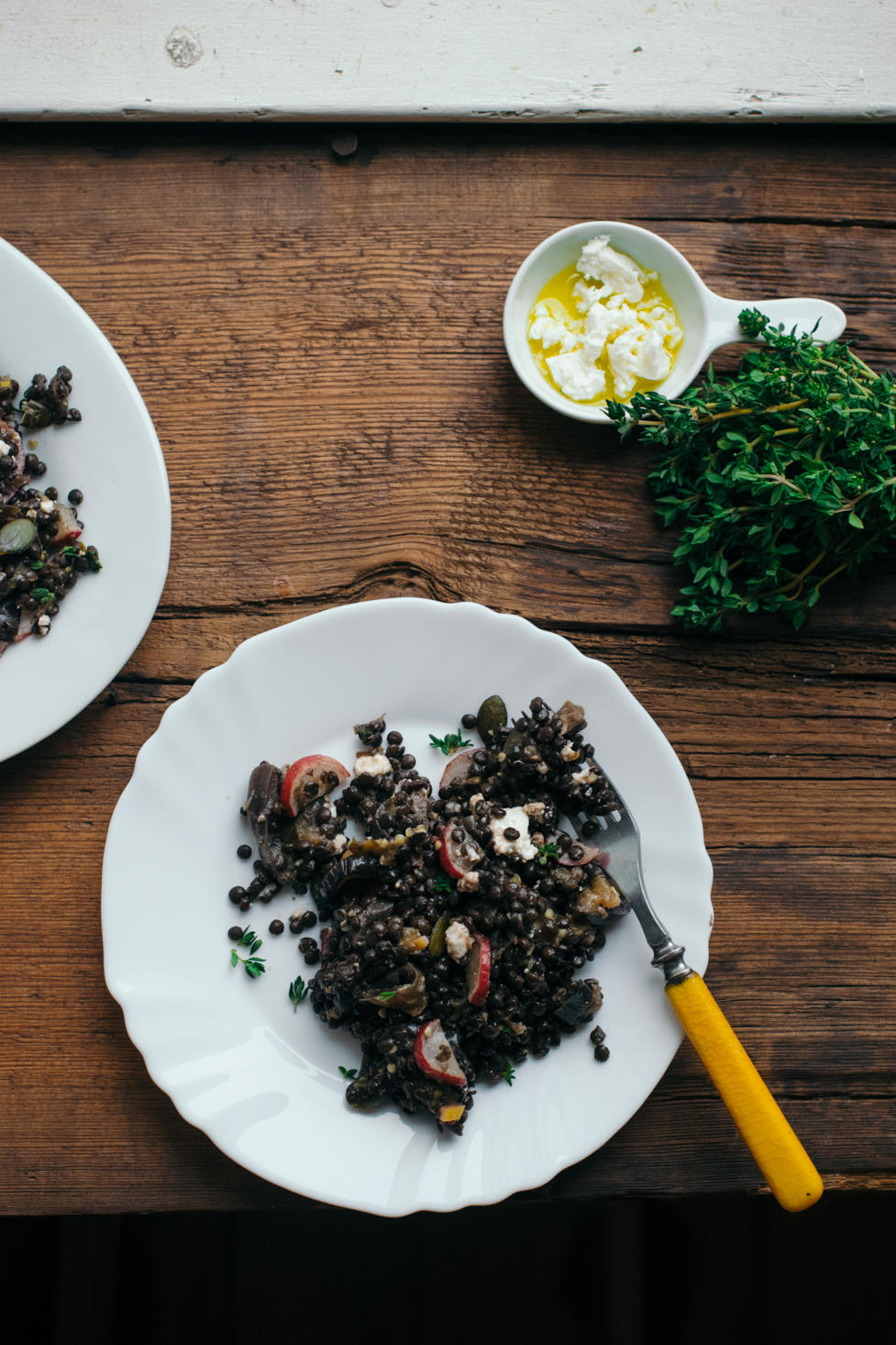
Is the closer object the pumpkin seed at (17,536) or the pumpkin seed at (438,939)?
the pumpkin seed at (438,939)

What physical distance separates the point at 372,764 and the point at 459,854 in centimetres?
30

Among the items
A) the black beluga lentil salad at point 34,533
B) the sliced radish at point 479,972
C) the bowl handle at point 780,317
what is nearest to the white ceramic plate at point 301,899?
the sliced radish at point 479,972

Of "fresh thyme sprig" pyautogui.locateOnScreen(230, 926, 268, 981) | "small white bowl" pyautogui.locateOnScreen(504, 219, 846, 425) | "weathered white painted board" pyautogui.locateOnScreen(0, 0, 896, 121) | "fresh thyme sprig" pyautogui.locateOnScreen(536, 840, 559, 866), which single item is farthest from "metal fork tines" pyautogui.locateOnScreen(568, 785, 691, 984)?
"weathered white painted board" pyautogui.locateOnScreen(0, 0, 896, 121)

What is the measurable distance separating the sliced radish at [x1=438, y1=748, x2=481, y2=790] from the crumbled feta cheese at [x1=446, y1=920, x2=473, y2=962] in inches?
13.2

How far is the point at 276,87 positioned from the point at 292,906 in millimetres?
2134

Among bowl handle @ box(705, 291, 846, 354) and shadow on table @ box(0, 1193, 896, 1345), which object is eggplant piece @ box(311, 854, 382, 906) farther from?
shadow on table @ box(0, 1193, 896, 1345)

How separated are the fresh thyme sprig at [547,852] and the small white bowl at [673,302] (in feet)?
3.51

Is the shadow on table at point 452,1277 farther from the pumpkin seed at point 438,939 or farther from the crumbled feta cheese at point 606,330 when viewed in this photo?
the crumbled feta cheese at point 606,330

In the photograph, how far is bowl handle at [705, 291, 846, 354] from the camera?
215cm

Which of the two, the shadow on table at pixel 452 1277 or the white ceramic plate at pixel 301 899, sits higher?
the white ceramic plate at pixel 301 899

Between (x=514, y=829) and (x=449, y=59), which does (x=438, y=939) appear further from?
(x=449, y=59)

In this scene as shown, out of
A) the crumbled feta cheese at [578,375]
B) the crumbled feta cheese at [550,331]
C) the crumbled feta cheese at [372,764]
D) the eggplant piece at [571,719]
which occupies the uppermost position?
the crumbled feta cheese at [550,331]

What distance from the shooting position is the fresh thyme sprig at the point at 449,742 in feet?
6.81

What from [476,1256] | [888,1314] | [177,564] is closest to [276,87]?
[177,564]
